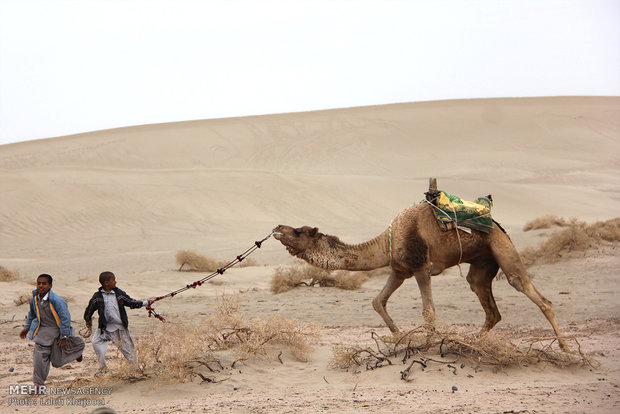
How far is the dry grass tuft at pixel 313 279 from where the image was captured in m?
16.5

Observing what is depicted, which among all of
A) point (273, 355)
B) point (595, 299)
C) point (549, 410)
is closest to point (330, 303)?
point (595, 299)

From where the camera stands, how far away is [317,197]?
39.4 m

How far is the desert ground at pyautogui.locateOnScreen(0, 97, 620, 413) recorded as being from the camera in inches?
284

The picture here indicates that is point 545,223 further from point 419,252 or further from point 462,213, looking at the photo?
point 419,252

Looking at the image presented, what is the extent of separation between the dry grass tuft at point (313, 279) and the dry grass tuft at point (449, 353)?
8.29m

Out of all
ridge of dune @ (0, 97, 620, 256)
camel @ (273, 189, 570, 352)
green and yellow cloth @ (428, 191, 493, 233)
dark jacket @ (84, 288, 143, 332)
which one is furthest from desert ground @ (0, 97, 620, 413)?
green and yellow cloth @ (428, 191, 493, 233)

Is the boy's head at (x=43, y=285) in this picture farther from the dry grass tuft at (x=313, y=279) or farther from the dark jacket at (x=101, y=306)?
the dry grass tuft at (x=313, y=279)

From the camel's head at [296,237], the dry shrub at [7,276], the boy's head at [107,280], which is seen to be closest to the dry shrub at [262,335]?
the camel's head at [296,237]

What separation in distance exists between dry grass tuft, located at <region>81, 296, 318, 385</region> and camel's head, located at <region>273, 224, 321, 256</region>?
3.50 ft

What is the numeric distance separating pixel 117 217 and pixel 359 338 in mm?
25757

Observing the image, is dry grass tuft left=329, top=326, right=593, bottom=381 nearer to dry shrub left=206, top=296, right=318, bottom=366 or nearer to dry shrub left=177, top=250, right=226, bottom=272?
dry shrub left=206, top=296, right=318, bottom=366

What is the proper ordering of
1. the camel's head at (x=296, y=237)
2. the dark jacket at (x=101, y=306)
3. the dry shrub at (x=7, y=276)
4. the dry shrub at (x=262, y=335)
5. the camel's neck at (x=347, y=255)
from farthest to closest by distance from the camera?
the dry shrub at (x=7, y=276) < the dry shrub at (x=262, y=335) < the camel's neck at (x=347, y=255) < the camel's head at (x=296, y=237) < the dark jacket at (x=101, y=306)

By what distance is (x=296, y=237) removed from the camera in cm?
823

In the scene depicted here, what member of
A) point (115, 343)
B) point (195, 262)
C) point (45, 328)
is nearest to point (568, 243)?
point (195, 262)
